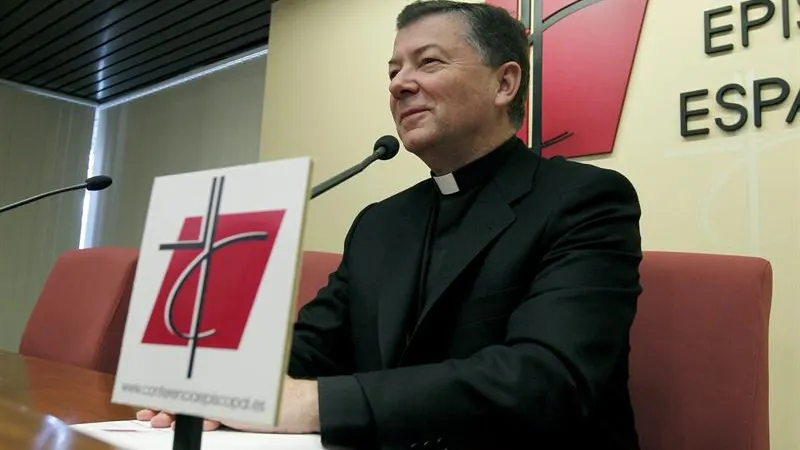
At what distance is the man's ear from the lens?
1257mm

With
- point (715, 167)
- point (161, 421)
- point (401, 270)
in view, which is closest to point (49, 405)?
point (161, 421)

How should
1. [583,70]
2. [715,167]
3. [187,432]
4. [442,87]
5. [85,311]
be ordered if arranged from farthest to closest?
[85,311]
[583,70]
[715,167]
[442,87]
[187,432]

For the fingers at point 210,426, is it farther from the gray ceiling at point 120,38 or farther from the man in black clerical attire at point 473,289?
the gray ceiling at point 120,38

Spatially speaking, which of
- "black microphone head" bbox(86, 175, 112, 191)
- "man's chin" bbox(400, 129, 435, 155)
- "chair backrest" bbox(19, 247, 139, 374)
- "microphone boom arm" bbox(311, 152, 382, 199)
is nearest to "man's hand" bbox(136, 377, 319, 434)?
"microphone boom arm" bbox(311, 152, 382, 199)

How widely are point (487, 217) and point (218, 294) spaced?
0.70 meters

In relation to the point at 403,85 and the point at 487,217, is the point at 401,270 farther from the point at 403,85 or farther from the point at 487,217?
the point at 403,85

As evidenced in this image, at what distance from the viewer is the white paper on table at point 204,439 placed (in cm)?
62

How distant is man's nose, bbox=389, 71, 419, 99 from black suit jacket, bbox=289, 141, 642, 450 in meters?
0.20

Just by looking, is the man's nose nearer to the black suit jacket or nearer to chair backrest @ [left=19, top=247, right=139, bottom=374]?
the black suit jacket

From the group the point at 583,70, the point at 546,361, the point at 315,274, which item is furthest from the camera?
the point at 583,70

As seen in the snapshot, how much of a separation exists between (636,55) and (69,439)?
1594mm

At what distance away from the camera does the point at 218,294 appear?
43 cm

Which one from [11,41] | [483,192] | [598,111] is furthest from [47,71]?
[483,192]

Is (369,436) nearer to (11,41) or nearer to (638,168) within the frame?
(638,168)
